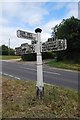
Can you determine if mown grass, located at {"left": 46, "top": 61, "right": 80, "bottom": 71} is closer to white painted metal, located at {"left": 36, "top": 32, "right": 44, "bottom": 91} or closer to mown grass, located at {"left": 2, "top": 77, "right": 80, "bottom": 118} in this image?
mown grass, located at {"left": 2, "top": 77, "right": 80, "bottom": 118}

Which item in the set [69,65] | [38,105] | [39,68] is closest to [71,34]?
[69,65]

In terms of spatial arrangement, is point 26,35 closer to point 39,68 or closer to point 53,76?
point 39,68

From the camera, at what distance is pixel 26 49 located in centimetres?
758

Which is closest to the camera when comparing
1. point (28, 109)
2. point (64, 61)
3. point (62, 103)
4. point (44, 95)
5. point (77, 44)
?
point (28, 109)

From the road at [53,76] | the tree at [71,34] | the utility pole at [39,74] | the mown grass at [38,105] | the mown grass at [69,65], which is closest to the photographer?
the mown grass at [38,105]

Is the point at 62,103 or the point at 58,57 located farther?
the point at 58,57

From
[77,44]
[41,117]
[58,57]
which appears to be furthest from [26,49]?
[58,57]

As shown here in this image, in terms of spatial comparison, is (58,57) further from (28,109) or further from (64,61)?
(28,109)

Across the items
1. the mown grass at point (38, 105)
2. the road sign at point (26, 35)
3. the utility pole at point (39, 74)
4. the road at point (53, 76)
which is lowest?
the road at point (53, 76)

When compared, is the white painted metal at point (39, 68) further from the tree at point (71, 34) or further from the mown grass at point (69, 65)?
the tree at point (71, 34)

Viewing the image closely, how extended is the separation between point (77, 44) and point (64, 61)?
3.05 meters

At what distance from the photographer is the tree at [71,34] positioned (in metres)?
32.1

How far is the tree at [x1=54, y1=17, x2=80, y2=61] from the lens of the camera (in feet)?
105

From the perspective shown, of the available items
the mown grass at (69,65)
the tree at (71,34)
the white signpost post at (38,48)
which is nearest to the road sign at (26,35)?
the white signpost post at (38,48)
